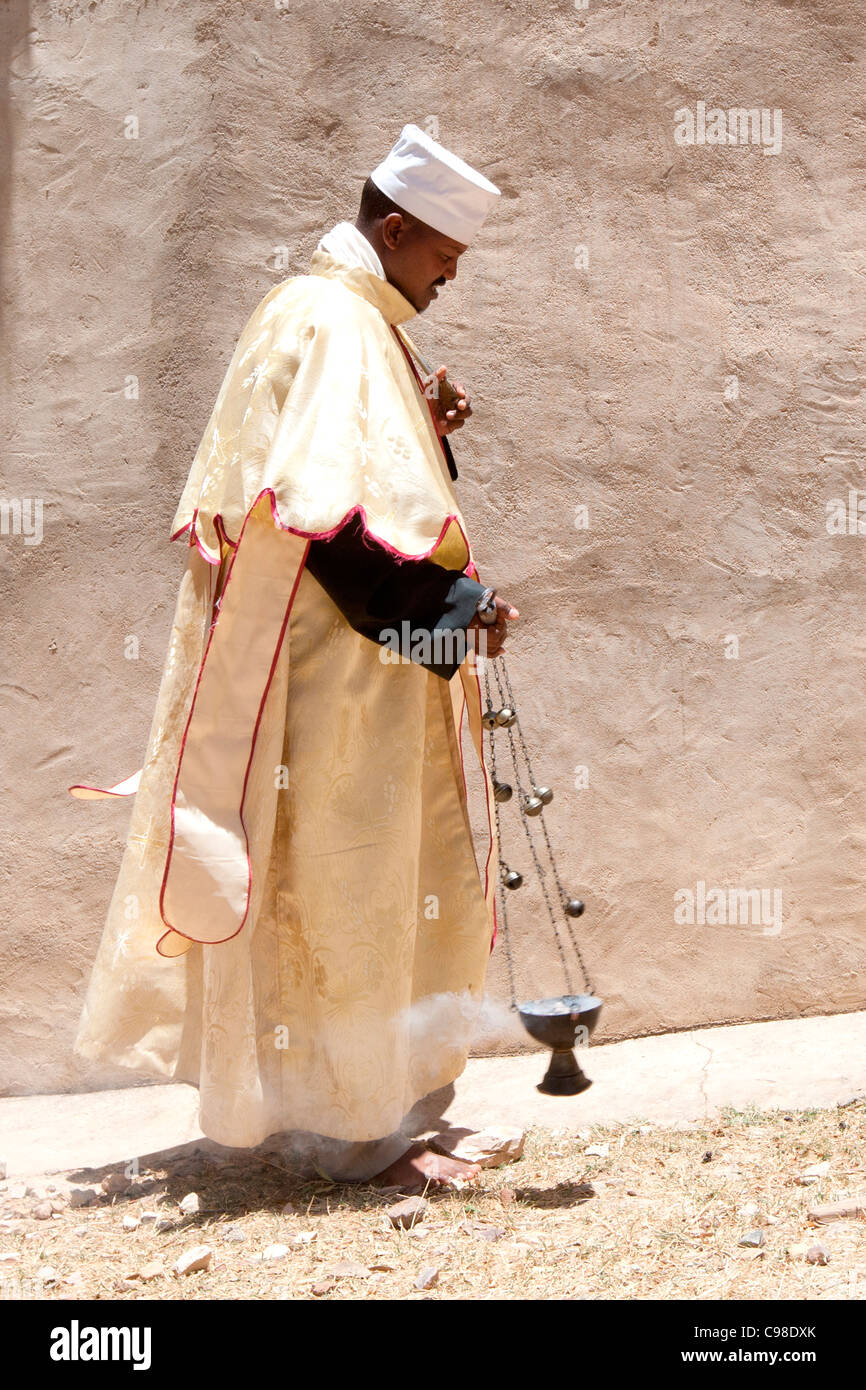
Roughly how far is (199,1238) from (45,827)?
1.62 metres

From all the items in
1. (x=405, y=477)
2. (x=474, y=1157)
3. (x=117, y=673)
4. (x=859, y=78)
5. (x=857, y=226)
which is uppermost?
(x=859, y=78)

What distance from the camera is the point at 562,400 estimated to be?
4.04m

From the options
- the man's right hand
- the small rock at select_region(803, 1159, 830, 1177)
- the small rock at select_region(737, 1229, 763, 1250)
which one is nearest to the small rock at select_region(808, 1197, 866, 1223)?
the small rock at select_region(737, 1229, 763, 1250)

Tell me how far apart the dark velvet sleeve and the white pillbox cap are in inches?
31.2

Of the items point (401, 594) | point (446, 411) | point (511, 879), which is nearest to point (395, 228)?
point (446, 411)

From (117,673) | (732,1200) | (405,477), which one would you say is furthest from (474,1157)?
(117,673)

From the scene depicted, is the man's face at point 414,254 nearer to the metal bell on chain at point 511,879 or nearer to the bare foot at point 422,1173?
the metal bell on chain at point 511,879

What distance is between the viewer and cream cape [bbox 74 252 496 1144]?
2.77 meters

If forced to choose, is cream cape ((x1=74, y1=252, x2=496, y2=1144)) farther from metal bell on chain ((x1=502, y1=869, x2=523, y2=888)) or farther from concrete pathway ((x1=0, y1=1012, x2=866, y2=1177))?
concrete pathway ((x1=0, y1=1012, x2=866, y2=1177))

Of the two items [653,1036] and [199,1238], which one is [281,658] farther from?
[653,1036]

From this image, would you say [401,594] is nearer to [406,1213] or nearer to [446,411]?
[446,411]

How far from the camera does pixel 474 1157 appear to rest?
10.1 ft

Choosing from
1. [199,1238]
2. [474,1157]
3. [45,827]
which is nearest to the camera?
[199,1238]

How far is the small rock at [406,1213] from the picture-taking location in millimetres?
2715
